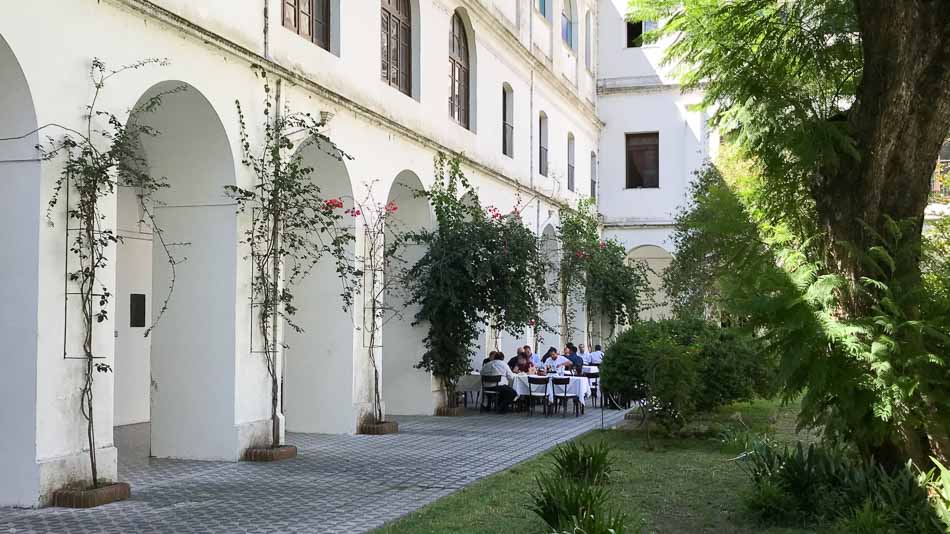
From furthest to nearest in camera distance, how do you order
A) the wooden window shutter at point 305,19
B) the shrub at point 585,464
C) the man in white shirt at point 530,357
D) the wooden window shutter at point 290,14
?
the man in white shirt at point 530,357 → the wooden window shutter at point 305,19 → the wooden window shutter at point 290,14 → the shrub at point 585,464

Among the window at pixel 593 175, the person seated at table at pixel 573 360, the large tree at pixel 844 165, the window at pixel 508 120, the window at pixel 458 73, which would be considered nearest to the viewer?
the large tree at pixel 844 165

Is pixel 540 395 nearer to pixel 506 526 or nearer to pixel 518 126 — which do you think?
pixel 518 126

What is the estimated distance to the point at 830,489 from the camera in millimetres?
7812

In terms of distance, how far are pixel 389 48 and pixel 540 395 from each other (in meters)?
6.47

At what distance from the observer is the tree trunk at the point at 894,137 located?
7.64 m

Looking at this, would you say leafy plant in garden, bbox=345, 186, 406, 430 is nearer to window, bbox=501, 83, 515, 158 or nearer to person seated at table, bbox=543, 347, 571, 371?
person seated at table, bbox=543, 347, 571, 371

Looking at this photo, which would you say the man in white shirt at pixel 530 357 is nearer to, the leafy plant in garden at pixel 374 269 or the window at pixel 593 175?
the leafy plant in garden at pixel 374 269

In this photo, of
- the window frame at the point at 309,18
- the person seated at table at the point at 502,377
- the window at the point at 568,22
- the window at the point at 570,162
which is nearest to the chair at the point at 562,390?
the person seated at table at the point at 502,377

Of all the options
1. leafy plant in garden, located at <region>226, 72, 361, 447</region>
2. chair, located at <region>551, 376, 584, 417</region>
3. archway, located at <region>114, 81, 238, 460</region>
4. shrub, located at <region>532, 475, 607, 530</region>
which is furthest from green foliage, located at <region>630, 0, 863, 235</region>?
chair, located at <region>551, 376, 584, 417</region>

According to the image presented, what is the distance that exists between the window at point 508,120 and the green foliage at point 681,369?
7.88 meters

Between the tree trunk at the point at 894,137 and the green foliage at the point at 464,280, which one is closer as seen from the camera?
the tree trunk at the point at 894,137

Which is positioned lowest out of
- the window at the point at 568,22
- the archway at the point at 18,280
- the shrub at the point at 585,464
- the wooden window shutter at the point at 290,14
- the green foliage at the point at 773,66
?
the shrub at the point at 585,464

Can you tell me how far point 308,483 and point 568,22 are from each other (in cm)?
2098

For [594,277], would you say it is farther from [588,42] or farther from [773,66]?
[773,66]
